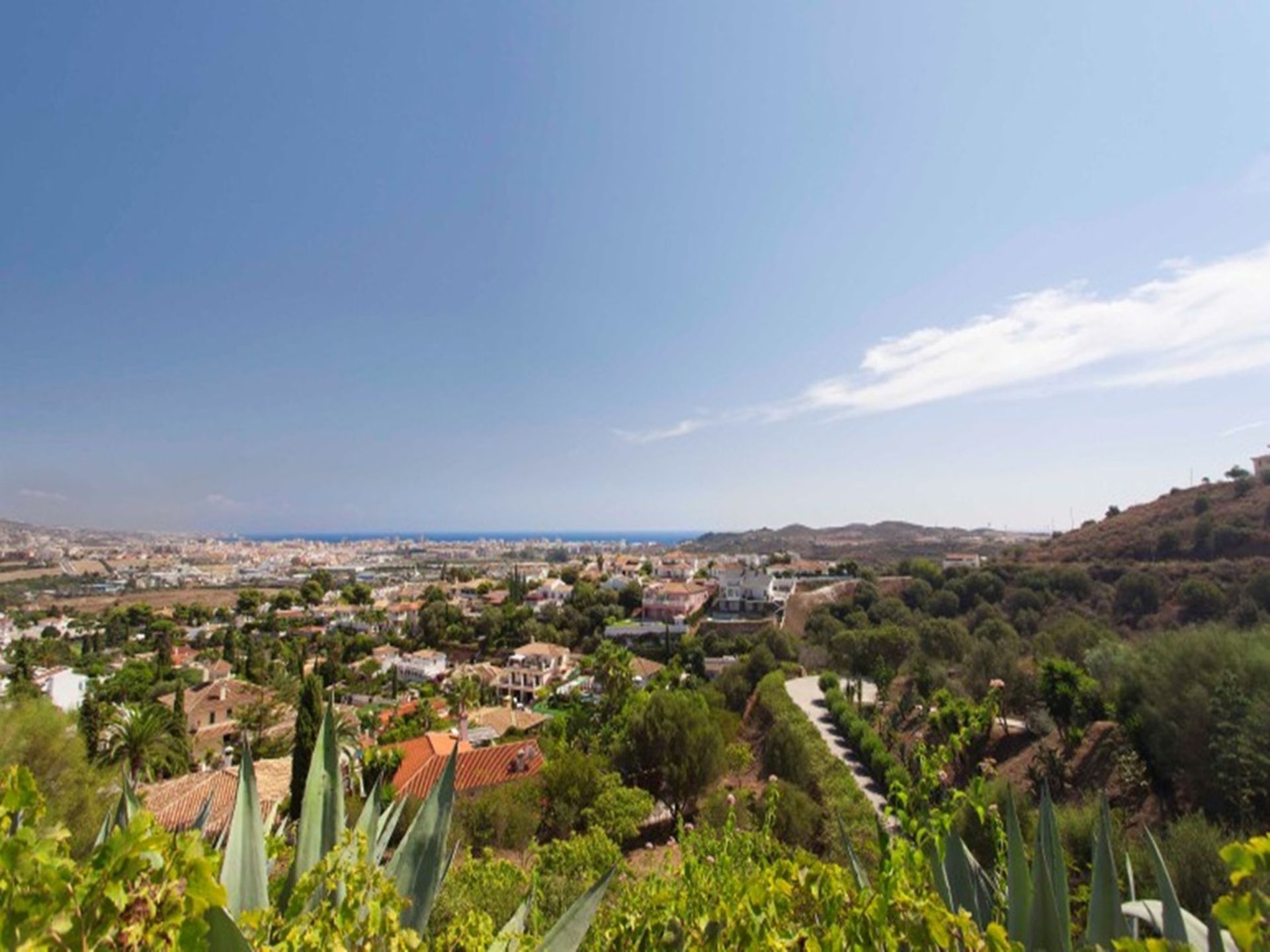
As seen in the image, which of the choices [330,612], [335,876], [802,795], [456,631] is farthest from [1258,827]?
[330,612]

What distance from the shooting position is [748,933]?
1.53 metres

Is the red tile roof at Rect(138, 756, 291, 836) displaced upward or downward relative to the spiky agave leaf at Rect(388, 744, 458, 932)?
downward

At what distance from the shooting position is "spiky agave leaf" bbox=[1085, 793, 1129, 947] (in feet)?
6.55

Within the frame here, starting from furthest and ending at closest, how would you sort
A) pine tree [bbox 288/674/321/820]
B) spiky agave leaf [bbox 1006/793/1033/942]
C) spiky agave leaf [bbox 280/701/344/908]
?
pine tree [bbox 288/674/321/820] → spiky agave leaf [bbox 280/701/344/908] → spiky agave leaf [bbox 1006/793/1033/942]

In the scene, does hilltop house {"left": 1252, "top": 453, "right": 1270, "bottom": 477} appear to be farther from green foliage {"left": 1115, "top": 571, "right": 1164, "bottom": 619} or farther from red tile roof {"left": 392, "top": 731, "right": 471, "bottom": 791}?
red tile roof {"left": 392, "top": 731, "right": 471, "bottom": 791}

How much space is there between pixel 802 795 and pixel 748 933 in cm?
1268

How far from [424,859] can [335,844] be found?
44 cm

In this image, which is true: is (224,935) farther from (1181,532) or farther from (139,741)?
(1181,532)

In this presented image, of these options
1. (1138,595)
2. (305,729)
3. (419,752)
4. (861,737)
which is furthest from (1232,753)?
(1138,595)

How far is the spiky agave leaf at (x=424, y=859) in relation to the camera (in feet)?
7.30

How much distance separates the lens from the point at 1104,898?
6.68ft

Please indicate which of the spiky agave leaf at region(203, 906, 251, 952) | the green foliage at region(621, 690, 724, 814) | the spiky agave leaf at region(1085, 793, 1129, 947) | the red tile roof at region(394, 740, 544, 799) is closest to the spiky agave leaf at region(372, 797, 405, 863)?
the spiky agave leaf at region(203, 906, 251, 952)

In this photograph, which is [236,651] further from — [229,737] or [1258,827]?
[1258,827]

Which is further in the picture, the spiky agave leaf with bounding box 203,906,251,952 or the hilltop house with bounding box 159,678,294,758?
the hilltop house with bounding box 159,678,294,758
